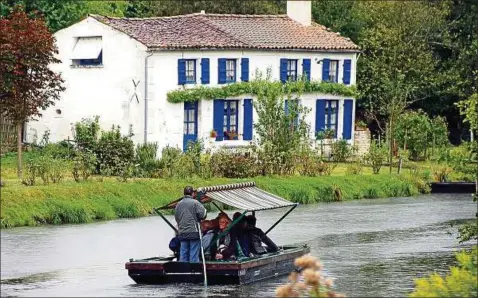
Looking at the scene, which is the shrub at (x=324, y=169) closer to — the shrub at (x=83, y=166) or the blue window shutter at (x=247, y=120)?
the blue window shutter at (x=247, y=120)

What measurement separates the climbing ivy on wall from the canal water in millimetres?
10038

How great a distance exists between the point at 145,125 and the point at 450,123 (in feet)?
71.4

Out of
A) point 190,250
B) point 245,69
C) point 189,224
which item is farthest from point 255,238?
point 245,69

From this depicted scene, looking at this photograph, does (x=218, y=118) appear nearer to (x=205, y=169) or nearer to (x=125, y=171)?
(x=205, y=169)

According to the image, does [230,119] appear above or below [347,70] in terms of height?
below

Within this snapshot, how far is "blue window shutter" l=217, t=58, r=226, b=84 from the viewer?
199 ft

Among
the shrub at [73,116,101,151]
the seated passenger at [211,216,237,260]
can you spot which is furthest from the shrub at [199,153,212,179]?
the seated passenger at [211,216,237,260]

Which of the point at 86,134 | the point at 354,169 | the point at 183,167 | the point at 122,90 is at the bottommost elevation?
the point at 354,169

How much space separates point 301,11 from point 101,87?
1216 centimetres

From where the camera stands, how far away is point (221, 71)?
Result: 6081cm

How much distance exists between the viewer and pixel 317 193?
52031mm

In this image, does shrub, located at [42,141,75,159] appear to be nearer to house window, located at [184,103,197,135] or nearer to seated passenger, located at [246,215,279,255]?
house window, located at [184,103,197,135]

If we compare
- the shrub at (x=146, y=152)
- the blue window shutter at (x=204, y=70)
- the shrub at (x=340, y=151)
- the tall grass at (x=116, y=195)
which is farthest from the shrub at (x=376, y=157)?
the shrub at (x=146, y=152)

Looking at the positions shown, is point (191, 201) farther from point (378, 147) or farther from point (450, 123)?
point (450, 123)
